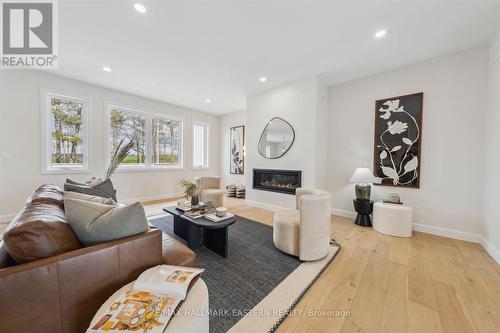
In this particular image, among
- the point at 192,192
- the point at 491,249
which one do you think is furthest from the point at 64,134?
the point at 491,249

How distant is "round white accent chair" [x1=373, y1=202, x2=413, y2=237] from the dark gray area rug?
176 centimetres

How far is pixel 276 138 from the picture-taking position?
13.6 ft

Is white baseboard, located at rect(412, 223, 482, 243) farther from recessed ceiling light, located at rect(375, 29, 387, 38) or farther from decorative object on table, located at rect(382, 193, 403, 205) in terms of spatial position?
recessed ceiling light, located at rect(375, 29, 387, 38)

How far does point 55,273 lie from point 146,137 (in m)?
4.67

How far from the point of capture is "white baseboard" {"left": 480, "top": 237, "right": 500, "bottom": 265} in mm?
2139

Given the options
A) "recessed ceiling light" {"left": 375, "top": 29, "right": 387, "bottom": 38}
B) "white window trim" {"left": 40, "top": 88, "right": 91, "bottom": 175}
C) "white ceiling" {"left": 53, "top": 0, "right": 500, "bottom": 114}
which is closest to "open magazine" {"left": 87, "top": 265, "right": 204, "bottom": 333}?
"white ceiling" {"left": 53, "top": 0, "right": 500, "bottom": 114}

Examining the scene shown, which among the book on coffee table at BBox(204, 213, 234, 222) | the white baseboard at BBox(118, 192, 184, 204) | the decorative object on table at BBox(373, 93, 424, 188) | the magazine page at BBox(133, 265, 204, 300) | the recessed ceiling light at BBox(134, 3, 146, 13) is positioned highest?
the recessed ceiling light at BBox(134, 3, 146, 13)

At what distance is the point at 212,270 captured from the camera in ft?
6.35

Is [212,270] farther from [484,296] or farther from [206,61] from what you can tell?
[206,61]

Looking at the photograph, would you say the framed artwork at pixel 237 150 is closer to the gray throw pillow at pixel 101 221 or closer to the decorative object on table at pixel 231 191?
the decorative object on table at pixel 231 191

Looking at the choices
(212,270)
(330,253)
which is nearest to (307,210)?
(330,253)

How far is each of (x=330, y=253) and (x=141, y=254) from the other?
2.13 metres

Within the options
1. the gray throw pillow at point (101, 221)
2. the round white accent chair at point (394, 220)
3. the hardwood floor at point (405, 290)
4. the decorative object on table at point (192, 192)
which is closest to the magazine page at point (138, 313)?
the gray throw pillow at point (101, 221)

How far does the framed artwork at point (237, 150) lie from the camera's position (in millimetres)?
5863
